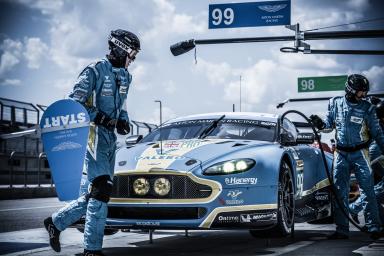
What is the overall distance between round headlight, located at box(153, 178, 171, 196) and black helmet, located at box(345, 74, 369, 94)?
273cm

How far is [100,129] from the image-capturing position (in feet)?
18.4

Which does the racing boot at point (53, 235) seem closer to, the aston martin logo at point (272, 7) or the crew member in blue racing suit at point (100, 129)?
the crew member in blue racing suit at point (100, 129)

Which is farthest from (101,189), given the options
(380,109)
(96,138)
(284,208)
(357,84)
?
(380,109)

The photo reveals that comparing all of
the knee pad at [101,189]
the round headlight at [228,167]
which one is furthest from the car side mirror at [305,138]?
the knee pad at [101,189]

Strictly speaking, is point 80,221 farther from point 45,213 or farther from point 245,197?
point 45,213

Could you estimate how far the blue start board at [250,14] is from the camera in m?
19.9

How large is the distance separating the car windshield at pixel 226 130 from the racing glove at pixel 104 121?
1.97 meters

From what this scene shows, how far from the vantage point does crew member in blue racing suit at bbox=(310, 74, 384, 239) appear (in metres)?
7.79

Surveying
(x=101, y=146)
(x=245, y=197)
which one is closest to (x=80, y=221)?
(x=101, y=146)

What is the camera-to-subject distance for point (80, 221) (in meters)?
6.31

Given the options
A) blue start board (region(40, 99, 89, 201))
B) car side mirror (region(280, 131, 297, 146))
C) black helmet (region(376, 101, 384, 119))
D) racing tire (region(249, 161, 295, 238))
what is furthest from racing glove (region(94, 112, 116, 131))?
black helmet (region(376, 101, 384, 119))

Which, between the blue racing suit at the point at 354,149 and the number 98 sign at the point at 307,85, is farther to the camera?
the number 98 sign at the point at 307,85

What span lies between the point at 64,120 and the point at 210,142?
1.80 metres

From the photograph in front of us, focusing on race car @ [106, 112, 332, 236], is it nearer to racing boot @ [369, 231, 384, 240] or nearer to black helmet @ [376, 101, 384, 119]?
racing boot @ [369, 231, 384, 240]
